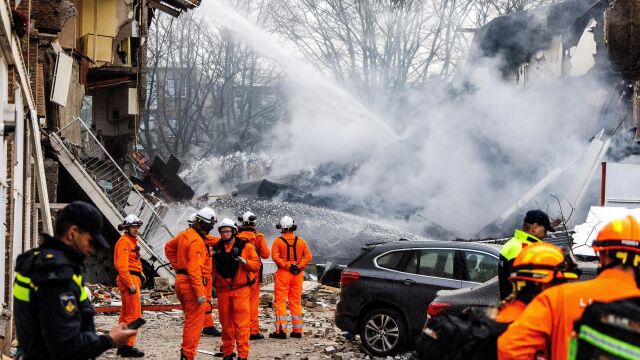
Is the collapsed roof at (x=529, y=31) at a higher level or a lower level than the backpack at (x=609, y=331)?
higher

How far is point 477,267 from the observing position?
9469 mm

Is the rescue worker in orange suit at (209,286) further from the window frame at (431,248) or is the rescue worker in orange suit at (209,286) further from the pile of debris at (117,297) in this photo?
the pile of debris at (117,297)

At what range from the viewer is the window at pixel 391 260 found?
395 inches

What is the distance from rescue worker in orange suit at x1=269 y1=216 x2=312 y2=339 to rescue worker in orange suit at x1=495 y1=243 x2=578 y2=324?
8091mm

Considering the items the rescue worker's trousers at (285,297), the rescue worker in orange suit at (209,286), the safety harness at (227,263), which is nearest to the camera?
the safety harness at (227,263)

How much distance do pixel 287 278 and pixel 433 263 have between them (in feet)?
8.83

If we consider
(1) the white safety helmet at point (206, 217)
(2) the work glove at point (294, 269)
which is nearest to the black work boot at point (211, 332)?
(2) the work glove at point (294, 269)

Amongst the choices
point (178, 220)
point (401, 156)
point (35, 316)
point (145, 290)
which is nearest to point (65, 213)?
point (35, 316)

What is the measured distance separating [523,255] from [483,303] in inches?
146

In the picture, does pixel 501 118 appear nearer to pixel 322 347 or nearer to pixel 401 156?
pixel 401 156

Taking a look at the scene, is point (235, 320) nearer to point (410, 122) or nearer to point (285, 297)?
point (285, 297)

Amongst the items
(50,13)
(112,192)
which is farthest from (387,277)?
(112,192)

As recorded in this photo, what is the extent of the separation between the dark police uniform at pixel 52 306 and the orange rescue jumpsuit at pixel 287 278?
26.2ft

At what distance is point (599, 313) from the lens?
295 cm
